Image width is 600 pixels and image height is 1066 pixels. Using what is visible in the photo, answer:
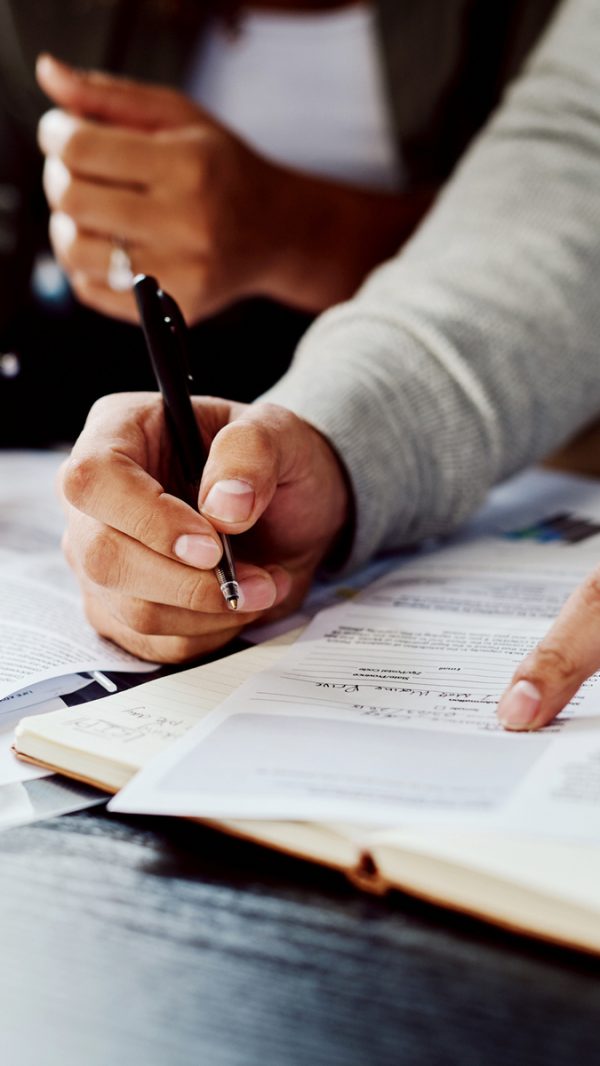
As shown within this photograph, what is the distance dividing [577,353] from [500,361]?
0.08 meters

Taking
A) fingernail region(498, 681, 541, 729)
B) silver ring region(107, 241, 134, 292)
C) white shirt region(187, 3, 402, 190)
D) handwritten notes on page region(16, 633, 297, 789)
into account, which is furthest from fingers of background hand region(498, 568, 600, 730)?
white shirt region(187, 3, 402, 190)

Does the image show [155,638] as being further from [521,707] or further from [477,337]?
[477,337]

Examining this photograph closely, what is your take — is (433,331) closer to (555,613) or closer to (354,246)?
(555,613)

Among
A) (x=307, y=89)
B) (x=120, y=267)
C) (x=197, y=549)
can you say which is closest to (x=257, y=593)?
(x=197, y=549)

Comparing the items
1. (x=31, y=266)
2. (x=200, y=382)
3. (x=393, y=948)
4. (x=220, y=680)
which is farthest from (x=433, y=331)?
(x=31, y=266)

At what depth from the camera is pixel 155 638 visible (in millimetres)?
442

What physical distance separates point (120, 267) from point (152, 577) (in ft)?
1.36

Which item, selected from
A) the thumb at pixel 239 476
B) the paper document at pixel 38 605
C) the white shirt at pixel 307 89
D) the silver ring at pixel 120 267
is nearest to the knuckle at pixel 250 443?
the thumb at pixel 239 476

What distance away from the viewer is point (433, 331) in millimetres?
609

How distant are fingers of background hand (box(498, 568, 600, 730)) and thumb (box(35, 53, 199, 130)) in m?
0.56

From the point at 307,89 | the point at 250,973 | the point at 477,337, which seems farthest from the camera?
the point at 307,89

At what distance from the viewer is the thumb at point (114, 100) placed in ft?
2.33

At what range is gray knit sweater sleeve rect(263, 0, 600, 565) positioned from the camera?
57 cm

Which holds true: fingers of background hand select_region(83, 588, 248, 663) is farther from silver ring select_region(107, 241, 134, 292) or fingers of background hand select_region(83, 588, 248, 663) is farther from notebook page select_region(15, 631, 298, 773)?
silver ring select_region(107, 241, 134, 292)
